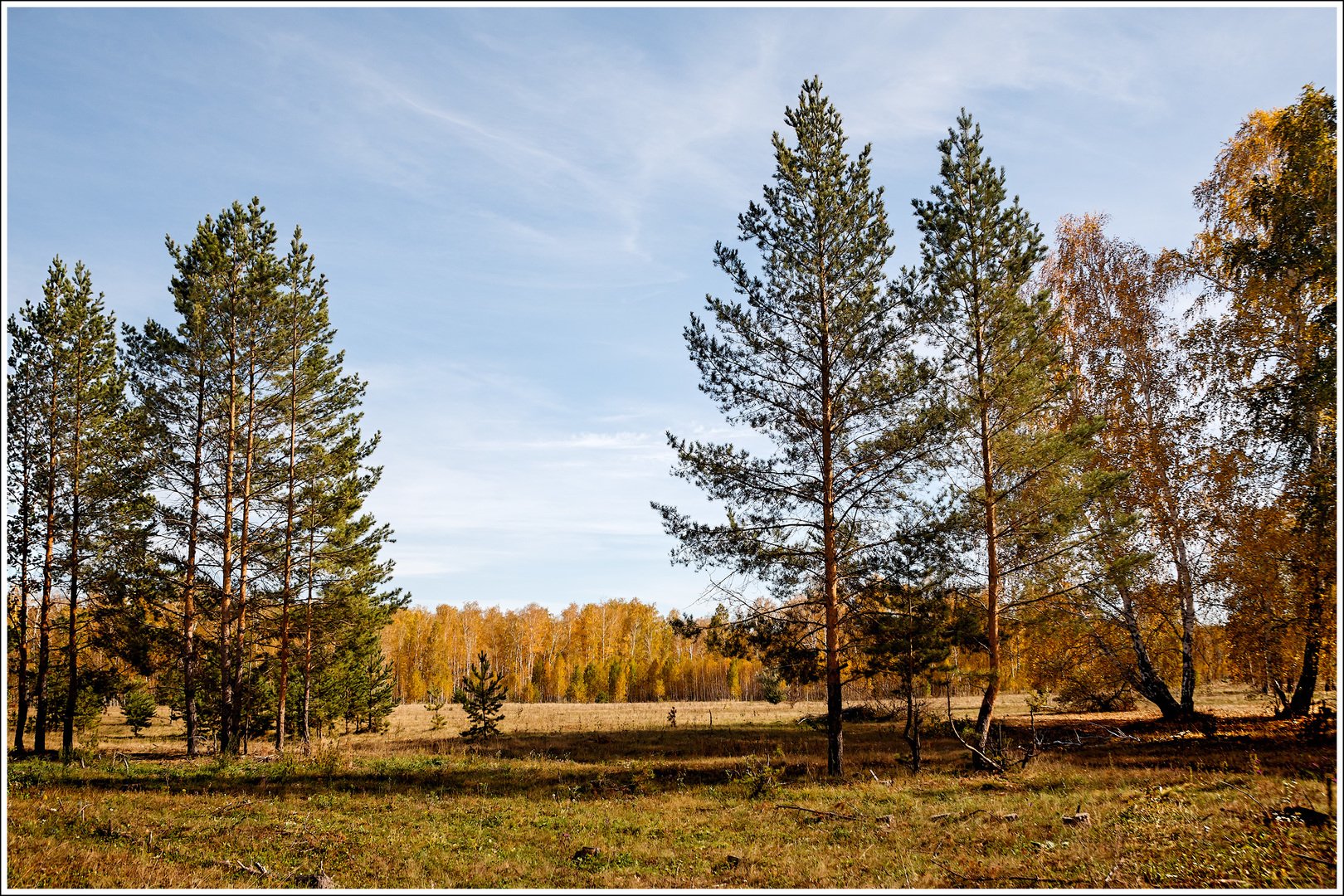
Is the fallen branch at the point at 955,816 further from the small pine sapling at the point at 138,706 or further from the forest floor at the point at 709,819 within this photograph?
the small pine sapling at the point at 138,706

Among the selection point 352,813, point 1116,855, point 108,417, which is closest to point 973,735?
point 1116,855

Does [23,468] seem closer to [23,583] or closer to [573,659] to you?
[23,583]

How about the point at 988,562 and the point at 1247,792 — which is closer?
the point at 1247,792

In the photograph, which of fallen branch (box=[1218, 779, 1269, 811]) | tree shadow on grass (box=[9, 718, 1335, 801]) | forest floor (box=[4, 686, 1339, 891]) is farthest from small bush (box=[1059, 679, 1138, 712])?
fallen branch (box=[1218, 779, 1269, 811])

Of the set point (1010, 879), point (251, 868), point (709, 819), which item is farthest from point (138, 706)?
point (1010, 879)

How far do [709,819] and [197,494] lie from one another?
17012mm


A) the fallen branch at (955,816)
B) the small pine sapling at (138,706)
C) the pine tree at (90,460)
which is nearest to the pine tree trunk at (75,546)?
the pine tree at (90,460)

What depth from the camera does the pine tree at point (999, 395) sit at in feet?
58.2

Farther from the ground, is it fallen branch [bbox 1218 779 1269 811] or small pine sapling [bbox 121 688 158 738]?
fallen branch [bbox 1218 779 1269 811]

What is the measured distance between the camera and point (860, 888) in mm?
9078

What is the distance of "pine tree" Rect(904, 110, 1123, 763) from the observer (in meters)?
17.7

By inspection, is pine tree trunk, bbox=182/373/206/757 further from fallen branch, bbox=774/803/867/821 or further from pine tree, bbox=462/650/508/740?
fallen branch, bbox=774/803/867/821

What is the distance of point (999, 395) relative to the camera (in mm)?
18234

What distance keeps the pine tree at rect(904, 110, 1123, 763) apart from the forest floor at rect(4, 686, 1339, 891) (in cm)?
451
